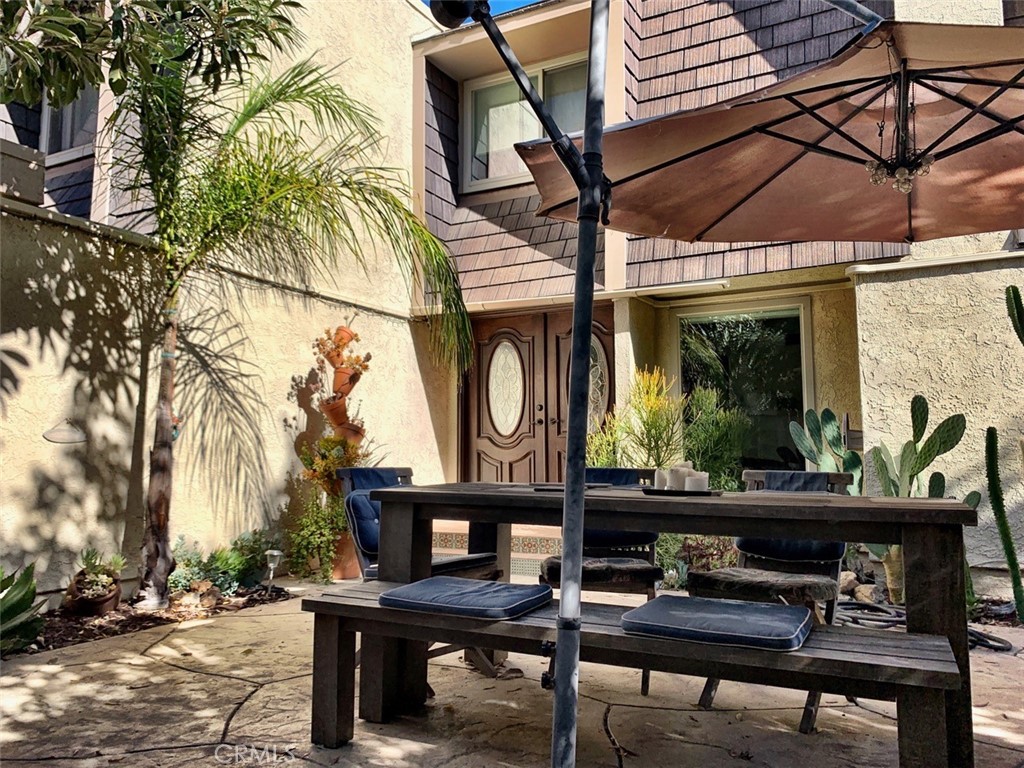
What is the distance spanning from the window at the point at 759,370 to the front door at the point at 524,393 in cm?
89

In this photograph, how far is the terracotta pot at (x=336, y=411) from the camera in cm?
620

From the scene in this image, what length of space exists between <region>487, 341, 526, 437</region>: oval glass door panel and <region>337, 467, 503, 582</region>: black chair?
353 centimetres

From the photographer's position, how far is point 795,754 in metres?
2.42

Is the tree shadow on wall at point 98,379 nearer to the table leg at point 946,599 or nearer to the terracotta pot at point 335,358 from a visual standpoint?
the terracotta pot at point 335,358

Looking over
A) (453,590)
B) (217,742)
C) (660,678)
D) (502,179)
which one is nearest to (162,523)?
(217,742)

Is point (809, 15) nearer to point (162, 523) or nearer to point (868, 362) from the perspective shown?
point (868, 362)

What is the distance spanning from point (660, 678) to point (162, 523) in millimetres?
3193

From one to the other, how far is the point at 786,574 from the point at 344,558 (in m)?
3.69

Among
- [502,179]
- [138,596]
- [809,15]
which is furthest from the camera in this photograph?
[502,179]

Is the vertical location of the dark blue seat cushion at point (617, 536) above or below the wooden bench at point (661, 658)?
above

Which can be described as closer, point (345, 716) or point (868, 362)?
point (345, 716)

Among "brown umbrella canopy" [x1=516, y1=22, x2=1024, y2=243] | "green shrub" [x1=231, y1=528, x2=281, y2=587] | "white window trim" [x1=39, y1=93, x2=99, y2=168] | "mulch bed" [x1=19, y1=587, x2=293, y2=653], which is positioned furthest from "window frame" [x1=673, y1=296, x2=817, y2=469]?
"white window trim" [x1=39, y1=93, x2=99, y2=168]

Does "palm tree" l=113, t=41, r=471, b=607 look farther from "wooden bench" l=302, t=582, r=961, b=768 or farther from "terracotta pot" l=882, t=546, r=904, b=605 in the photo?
"terracotta pot" l=882, t=546, r=904, b=605

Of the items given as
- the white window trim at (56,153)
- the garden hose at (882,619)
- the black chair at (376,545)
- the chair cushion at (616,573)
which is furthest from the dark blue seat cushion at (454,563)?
the white window trim at (56,153)
